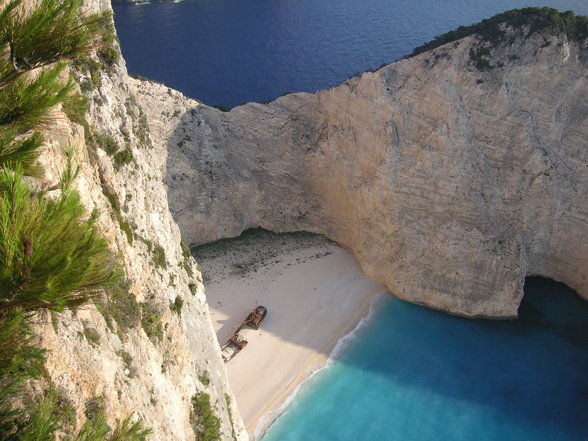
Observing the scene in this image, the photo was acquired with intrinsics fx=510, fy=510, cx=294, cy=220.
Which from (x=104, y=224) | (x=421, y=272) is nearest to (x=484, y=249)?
(x=421, y=272)

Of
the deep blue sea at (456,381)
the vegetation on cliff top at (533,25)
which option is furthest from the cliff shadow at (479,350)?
the vegetation on cliff top at (533,25)

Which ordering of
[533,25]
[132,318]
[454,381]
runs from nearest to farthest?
1. [132,318]
2. [454,381]
3. [533,25]

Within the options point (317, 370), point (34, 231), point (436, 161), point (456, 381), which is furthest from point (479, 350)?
point (34, 231)

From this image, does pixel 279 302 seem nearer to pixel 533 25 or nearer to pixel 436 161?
pixel 436 161

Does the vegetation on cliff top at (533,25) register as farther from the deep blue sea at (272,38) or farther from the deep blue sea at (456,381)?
the deep blue sea at (272,38)

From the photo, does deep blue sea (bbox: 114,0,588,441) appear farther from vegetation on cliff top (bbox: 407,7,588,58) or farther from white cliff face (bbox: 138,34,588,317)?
vegetation on cliff top (bbox: 407,7,588,58)

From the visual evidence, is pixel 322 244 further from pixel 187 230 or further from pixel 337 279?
pixel 187 230

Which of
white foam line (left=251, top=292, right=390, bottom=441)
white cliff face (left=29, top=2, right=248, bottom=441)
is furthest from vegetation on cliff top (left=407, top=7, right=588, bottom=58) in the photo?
white cliff face (left=29, top=2, right=248, bottom=441)
